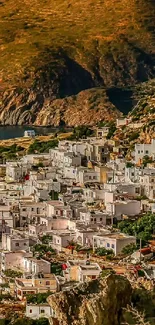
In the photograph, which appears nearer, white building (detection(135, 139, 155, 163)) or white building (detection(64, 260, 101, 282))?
white building (detection(64, 260, 101, 282))

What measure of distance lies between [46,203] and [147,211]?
3331 mm

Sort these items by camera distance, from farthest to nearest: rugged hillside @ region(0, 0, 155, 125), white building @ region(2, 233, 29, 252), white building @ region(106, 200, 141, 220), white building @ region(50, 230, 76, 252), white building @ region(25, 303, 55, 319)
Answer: rugged hillside @ region(0, 0, 155, 125) < white building @ region(106, 200, 141, 220) < white building @ region(50, 230, 76, 252) < white building @ region(2, 233, 29, 252) < white building @ region(25, 303, 55, 319)

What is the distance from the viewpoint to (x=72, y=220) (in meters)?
38.6

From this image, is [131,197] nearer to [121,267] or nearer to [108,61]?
[121,267]

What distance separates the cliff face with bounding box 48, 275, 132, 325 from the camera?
1432cm

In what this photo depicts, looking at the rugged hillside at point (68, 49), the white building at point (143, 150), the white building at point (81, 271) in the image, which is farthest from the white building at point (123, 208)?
the rugged hillside at point (68, 49)

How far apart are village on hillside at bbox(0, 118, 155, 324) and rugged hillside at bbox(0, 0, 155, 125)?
6819 cm

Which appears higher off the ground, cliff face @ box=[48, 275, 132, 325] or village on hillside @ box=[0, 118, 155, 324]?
cliff face @ box=[48, 275, 132, 325]

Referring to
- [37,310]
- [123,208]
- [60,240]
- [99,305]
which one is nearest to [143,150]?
[123,208]

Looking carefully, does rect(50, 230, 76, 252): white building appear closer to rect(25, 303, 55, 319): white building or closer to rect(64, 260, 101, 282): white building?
rect(64, 260, 101, 282): white building

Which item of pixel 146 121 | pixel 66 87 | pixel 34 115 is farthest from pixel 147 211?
pixel 66 87

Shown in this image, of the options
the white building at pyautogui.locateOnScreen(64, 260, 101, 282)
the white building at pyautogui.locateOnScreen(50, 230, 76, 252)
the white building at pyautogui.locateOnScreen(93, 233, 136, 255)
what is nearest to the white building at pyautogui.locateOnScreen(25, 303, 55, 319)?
the white building at pyautogui.locateOnScreen(64, 260, 101, 282)

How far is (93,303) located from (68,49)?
392ft

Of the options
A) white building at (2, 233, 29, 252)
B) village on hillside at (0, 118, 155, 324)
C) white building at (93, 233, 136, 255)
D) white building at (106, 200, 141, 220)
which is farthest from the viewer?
white building at (106, 200, 141, 220)
